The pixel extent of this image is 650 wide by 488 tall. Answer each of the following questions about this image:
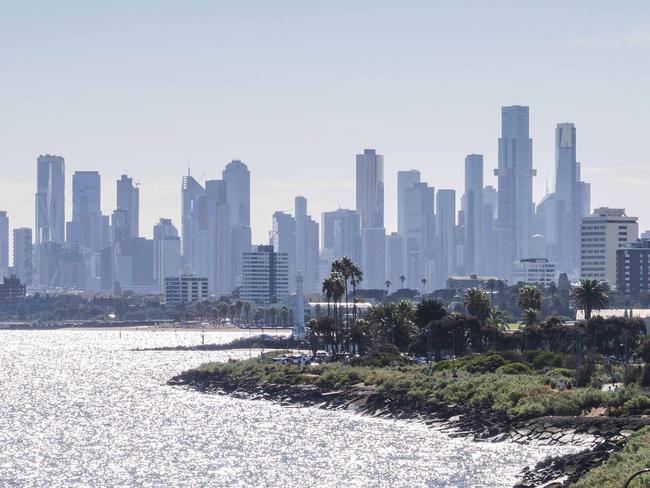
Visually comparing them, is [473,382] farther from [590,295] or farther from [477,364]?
[590,295]

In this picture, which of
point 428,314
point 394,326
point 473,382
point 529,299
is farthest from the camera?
point 428,314

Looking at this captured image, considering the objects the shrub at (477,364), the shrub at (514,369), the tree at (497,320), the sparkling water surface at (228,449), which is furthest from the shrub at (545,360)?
the tree at (497,320)

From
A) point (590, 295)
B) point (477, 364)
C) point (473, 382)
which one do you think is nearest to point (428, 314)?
point (590, 295)

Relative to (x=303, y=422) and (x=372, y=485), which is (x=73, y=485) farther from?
(x=303, y=422)

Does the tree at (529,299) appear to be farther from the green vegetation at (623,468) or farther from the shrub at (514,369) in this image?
the green vegetation at (623,468)

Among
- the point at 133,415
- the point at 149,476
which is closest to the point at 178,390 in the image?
the point at 133,415
